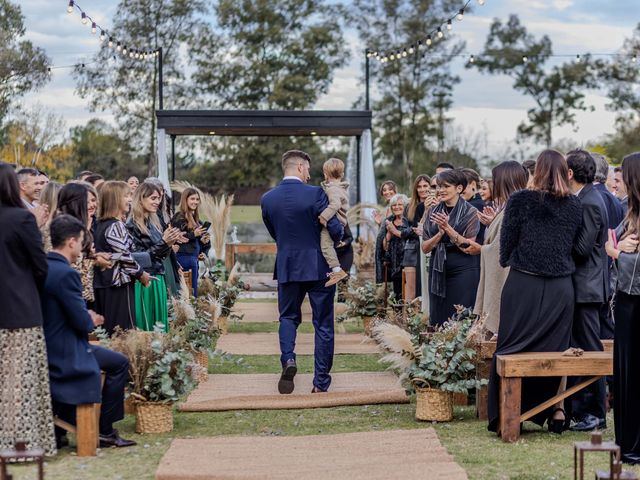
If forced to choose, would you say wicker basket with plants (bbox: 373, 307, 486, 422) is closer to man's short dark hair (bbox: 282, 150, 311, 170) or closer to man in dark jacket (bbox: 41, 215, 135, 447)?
man's short dark hair (bbox: 282, 150, 311, 170)

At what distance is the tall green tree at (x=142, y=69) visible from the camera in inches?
1502

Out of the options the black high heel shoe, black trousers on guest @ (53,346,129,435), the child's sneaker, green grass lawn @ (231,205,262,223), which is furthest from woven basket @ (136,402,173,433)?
green grass lawn @ (231,205,262,223)

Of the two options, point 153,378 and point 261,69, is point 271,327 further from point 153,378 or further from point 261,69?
point 261,69

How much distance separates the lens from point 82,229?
6453mm

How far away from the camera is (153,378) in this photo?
7.16 meters

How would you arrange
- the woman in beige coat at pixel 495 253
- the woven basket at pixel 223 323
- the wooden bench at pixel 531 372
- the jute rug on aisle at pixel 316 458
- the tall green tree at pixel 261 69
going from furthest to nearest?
the tall green tree at pixel 261 69, the woven basket at pixel 223 323, the woman in beige coat at pixel 495 253, the wooden bench at pixel 531 372, the jute rug on aisle at pixel 316 458

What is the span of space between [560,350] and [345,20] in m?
36.3

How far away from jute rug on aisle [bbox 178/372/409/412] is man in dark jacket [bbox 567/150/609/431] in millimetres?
1678

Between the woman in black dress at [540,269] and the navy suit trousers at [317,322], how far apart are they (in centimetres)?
210

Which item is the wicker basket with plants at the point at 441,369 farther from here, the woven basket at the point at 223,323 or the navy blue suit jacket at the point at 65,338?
the woven basket at the point at 223,323

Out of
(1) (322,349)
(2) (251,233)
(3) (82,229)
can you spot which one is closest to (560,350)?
(1) (322,349)

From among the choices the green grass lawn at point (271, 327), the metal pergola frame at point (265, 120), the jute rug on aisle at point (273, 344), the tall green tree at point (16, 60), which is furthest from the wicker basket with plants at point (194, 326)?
the tall green tree at point (16, 60)

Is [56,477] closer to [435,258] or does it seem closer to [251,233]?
[435,258]

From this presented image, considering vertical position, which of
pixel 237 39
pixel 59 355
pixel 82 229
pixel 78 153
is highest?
pixel 237 39
